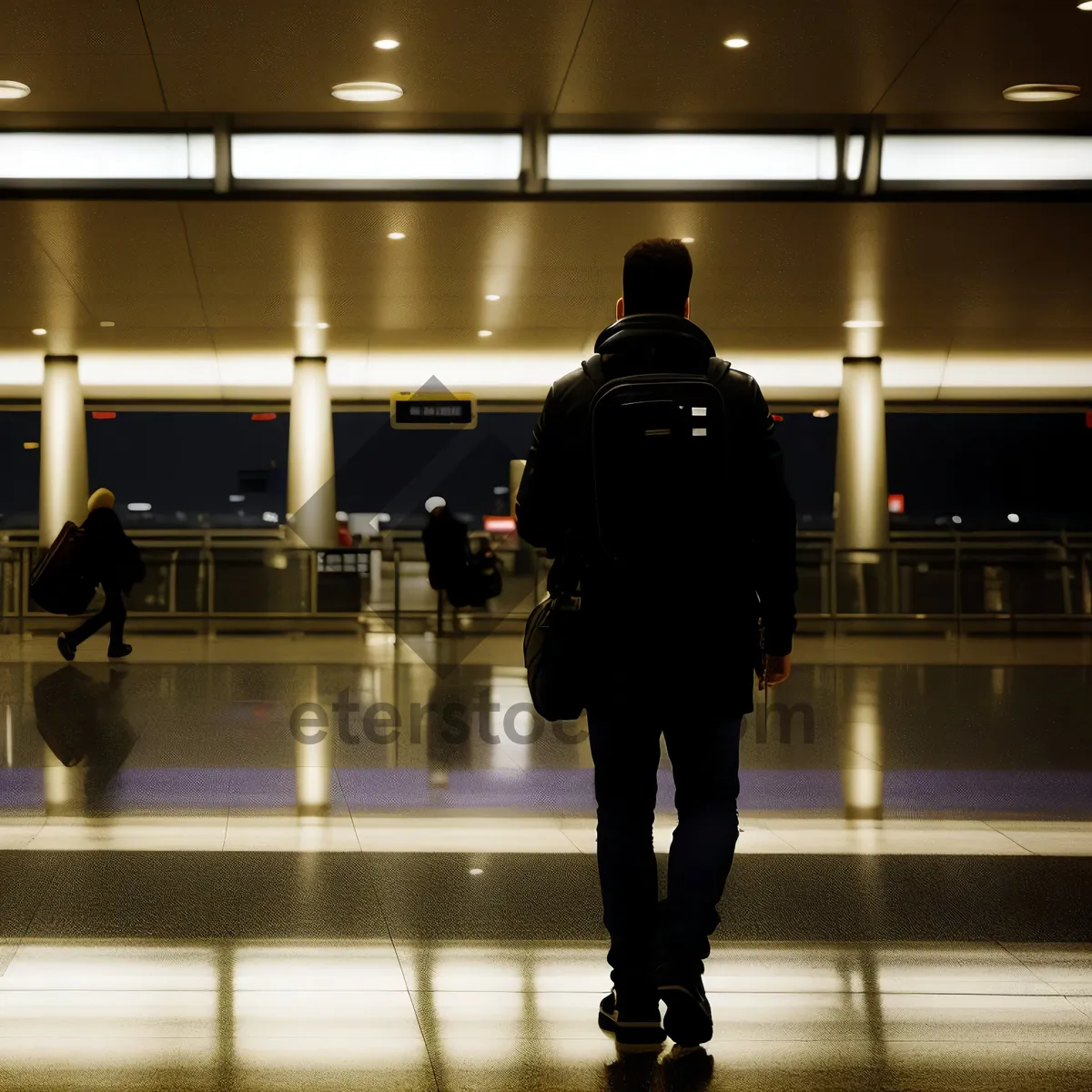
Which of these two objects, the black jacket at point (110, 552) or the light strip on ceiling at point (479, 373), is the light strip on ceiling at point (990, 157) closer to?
the black jacket at point (110, 552)

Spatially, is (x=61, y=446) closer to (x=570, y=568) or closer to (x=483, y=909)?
(x=483, y=909)

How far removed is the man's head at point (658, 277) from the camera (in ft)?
11.2

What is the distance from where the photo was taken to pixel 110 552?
1406 centimetres

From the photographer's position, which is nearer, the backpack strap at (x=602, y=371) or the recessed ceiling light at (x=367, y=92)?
the backpack strap at (x=602, y=371)

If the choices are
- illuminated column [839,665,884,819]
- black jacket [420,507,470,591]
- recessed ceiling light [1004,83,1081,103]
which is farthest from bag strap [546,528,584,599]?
black jacket [420,507,470,591]

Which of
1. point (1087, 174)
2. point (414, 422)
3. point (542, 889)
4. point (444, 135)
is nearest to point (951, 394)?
point (414, 422)

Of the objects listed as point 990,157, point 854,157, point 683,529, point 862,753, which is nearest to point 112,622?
point 854,157

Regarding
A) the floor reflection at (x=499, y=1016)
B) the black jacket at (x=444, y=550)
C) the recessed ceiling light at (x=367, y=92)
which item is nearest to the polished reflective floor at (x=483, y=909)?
the floor reflection at (x=499, y=1016)

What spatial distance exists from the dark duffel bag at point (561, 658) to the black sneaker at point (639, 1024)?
26.9 inches

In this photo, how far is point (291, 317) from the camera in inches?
746

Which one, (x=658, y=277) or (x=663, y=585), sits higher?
(x=658, y=277)

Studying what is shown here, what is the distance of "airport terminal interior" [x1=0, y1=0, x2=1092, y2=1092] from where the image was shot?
357 centimetres

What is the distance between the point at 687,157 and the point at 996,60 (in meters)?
2.69

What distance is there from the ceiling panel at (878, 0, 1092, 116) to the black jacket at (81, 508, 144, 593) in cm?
831
